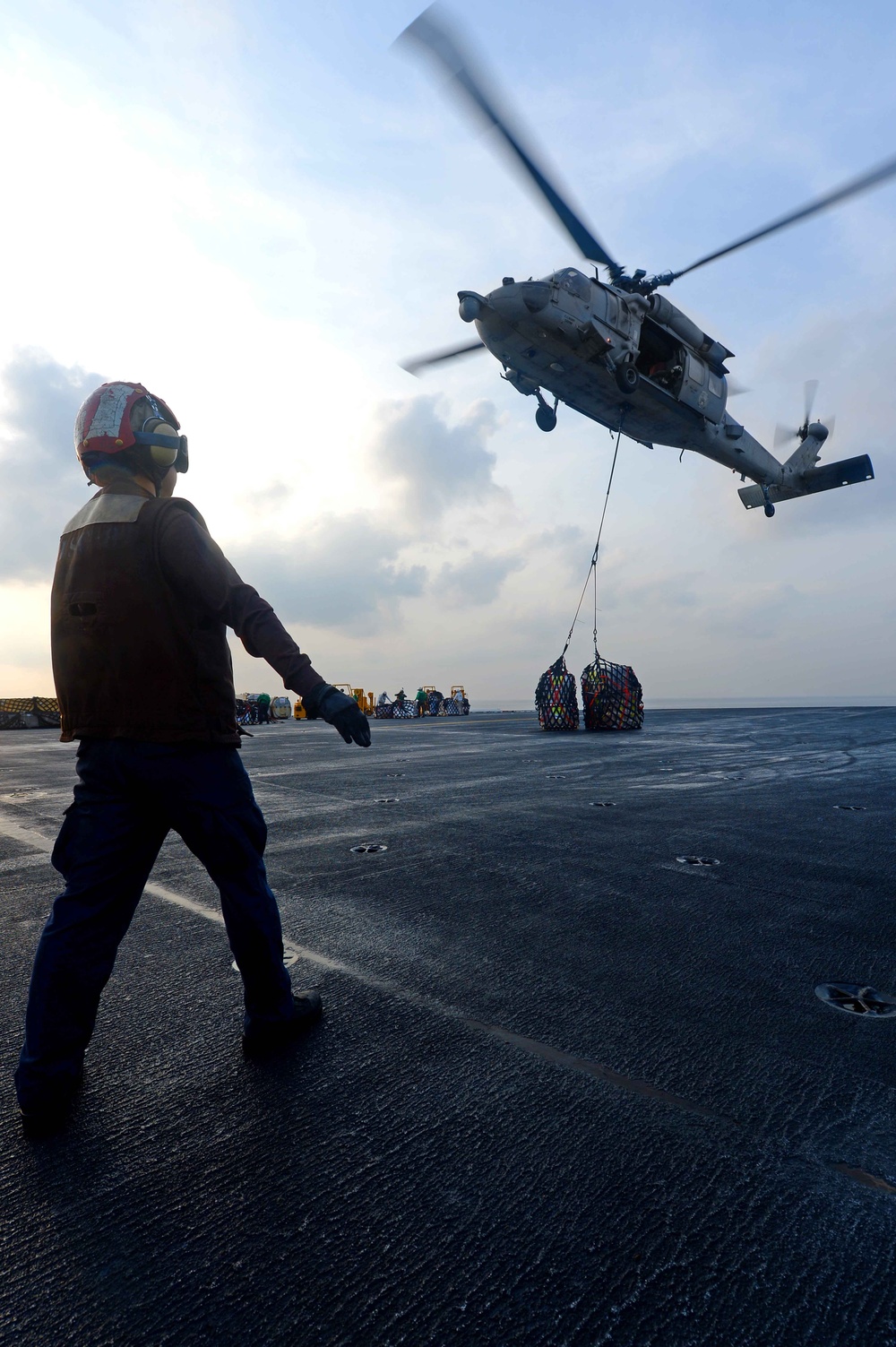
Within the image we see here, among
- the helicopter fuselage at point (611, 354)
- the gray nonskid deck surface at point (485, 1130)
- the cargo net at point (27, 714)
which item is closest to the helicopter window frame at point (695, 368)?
the helicopter fuselage at point (611, 354)

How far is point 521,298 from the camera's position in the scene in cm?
1327

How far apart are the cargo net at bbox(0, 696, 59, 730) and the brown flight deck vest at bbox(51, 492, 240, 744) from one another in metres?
29.7

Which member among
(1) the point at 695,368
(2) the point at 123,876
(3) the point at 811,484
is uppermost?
(1) the point at 695,368

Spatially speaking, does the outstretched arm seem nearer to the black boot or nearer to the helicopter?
the black boot

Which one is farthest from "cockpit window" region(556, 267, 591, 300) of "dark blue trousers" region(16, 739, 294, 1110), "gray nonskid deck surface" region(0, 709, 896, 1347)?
"dark blue trousers" region(16, 739, 294, 1110)

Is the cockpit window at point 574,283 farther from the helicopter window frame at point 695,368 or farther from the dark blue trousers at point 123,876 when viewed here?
the dark blue trousers at point 123,876

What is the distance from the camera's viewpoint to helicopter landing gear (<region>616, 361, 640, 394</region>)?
14.3 metres

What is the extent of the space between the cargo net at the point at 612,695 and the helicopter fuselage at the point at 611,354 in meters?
5.98

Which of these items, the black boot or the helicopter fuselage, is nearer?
the black boot

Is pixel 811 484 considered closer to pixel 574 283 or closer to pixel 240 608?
pixel 574 283

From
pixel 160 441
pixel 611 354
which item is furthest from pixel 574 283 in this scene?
pixel 160 441

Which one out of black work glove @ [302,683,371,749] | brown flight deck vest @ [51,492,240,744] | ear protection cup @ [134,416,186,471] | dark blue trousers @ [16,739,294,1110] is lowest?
dark blue trousers @ [16,739,294,1110]

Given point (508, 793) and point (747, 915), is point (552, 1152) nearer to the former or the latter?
point (747, 915)

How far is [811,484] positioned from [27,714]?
3070 centimetres
